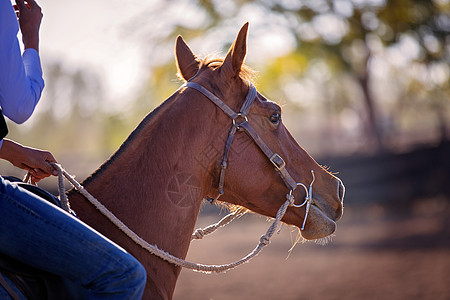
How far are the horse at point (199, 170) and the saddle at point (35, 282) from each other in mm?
402

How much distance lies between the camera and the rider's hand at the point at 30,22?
2109 mm

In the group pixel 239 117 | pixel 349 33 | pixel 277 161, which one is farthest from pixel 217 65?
pixel 349 33

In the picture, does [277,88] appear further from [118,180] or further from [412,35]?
[118,180]

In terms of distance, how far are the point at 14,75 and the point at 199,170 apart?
1128 millimetres

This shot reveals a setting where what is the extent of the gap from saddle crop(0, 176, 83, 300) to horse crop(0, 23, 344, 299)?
402 mm

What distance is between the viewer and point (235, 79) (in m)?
2.70

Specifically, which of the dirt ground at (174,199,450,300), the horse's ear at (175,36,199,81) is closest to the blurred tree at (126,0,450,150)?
the dirt ground at (174,199,450,300)

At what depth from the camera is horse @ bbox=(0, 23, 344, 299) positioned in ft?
7.99

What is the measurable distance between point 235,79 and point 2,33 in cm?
133

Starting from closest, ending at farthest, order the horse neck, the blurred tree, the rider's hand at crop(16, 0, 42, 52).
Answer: the rider's hand at crop(16, 0, 42, 52)
the horse neck
the blurred tree

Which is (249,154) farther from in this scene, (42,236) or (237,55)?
(42,236)

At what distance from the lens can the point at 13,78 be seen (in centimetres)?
180

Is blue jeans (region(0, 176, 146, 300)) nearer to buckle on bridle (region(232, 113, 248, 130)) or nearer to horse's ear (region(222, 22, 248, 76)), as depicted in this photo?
buckle on bridle (region(232, 113, 248, 130))

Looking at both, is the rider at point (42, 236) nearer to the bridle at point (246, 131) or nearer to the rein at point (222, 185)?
the rein at point (222, 185)
